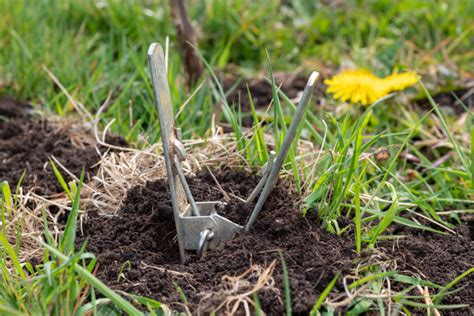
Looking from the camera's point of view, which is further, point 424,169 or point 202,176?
point 424,169

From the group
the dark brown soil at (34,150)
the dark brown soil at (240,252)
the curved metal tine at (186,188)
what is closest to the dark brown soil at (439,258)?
the dark brown soil at (240,252)

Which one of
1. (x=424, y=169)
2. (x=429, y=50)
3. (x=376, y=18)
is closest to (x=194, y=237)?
(x=424, y=169)

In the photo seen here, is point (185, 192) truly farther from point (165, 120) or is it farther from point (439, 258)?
point (439, 258)

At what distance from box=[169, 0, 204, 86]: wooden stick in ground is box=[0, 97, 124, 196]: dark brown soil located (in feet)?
2.13

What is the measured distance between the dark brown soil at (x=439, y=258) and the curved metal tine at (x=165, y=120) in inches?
21.9

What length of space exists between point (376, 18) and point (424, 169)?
1.55 metres

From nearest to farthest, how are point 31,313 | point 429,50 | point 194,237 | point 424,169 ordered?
point 31,313
point 194,237
point 424,169
point 429,50

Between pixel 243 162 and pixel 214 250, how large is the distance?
1.59 ft

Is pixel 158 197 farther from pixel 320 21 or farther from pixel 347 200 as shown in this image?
pixel 320 21

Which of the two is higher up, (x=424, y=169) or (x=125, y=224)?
(x=125, y=224)

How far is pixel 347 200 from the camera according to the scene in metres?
2.28

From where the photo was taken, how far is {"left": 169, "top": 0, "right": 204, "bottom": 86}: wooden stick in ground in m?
3.30

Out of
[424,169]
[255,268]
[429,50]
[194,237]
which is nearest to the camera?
[255,268]

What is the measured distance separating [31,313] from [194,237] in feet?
1.66
